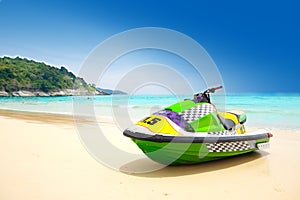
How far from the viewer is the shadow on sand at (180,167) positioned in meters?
3.42

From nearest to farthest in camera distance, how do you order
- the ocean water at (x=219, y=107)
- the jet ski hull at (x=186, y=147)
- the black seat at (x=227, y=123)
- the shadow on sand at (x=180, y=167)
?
1. the jet ski hull at (x=186, y=147)
2. the shadow on sand at (x=180, y=167)
3. the black seat at (x=227, y=123)
4. the ocean water at (x=219, y=107)

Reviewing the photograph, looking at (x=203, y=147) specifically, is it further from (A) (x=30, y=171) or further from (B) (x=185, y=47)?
(B) (x=185, y=47)

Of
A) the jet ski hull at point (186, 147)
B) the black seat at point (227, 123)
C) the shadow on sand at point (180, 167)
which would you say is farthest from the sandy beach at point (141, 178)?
the black seat at point (227, 123)

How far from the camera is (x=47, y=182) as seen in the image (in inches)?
117

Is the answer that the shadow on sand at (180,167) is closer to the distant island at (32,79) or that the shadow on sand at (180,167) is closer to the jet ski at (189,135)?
the jet ski at (189,135)

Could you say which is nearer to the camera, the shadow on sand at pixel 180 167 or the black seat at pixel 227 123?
the shadow on sand at pixel 180 167

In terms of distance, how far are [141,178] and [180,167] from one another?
734 millimetres

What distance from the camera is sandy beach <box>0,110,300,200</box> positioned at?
268 cm

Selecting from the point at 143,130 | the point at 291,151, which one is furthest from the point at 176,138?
the point at 291,151

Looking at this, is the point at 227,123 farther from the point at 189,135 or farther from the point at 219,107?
the point at 219,107

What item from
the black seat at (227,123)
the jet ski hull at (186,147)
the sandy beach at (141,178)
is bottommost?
the sandy beach at (141,178)

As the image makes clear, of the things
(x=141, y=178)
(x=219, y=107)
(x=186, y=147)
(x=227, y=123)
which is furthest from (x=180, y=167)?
(x=219, y=107)

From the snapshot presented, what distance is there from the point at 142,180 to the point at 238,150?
71.4 inches

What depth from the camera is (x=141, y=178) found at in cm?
325
